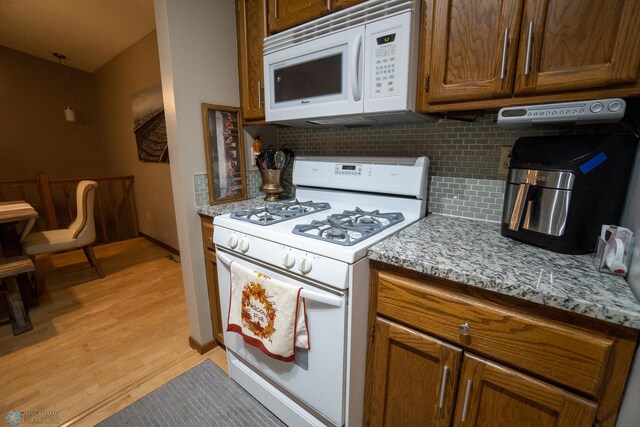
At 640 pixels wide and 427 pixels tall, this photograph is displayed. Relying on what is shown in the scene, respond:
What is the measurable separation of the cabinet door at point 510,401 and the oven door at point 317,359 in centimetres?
39

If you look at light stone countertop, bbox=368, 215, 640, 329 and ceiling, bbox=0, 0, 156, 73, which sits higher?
ceiling, bbox=0, 0, 156, 73

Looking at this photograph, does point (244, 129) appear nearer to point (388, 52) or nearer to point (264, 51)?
point (264, 51)

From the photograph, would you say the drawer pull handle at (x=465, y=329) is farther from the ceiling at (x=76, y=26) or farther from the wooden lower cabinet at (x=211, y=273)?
the ceiling at (x=76, y=26)

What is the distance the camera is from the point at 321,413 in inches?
43.8

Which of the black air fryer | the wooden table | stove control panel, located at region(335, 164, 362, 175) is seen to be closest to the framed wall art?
stove control panel, located at region(335, 164, 362, 175)

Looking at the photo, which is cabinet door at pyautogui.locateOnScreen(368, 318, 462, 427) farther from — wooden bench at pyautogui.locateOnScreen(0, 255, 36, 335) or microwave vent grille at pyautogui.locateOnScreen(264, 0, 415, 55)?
wooden bench at pyautogui.locateOnScreen(0, 255, 36, 335)

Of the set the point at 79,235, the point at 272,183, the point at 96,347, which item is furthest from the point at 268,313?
the point at 79,235

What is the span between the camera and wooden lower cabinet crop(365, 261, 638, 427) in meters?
0.65

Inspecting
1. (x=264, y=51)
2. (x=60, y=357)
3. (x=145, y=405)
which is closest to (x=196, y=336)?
(x=145, y=405)

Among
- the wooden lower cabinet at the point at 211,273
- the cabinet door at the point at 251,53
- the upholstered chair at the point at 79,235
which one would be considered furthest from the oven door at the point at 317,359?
the upholstered chair at the point at 79,235

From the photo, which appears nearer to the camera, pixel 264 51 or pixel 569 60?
pixel 569 60

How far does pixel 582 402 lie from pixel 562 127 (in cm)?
93

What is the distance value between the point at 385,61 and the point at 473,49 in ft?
0.98

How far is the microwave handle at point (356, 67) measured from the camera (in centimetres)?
111
